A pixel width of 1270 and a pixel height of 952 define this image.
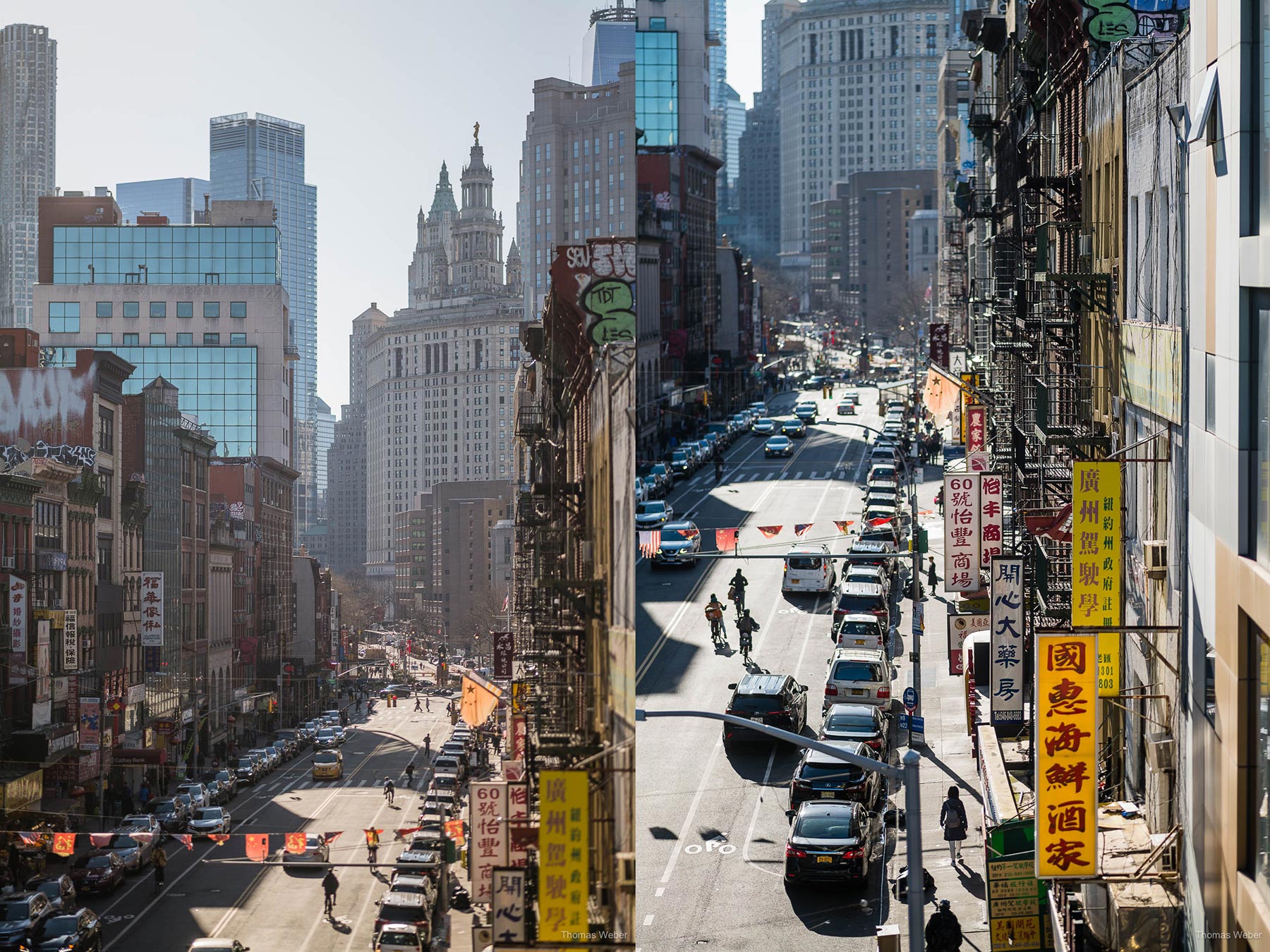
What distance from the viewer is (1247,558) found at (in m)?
16.2

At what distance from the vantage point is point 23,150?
23.0 meters

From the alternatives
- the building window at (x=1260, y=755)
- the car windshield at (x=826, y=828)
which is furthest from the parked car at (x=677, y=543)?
the building window at (x=1260, y=755)

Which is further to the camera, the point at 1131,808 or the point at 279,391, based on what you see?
the point at 1131,808

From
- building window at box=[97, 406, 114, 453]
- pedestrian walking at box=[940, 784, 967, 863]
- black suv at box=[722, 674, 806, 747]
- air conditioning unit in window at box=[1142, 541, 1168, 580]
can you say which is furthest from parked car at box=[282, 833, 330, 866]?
black suv at box=[722, 674, 806, 747]

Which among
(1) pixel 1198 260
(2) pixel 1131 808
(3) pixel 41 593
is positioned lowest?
(2) pixel 1131 808

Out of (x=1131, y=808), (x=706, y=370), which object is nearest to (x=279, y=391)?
(x=1131, y=808)

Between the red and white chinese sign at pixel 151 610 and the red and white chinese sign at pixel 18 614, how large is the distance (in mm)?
1555

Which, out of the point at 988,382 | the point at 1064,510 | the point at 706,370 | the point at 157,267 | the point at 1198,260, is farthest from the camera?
the point at 706,370

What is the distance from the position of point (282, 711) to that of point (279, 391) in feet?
15.7

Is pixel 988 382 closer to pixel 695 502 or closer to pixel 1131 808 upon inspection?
pixel 695 502

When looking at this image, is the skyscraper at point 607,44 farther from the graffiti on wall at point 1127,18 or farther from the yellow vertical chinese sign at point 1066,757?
the yellow vertical chinese sign at point 1066,757

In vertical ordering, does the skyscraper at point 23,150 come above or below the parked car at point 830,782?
above

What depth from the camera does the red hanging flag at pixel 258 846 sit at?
2043 centimetres

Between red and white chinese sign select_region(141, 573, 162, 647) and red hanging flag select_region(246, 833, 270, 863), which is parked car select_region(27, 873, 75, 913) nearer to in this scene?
red hanging flag select_region(246, 833, 270, 863)
